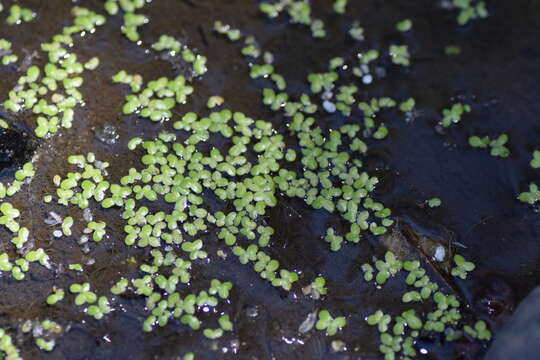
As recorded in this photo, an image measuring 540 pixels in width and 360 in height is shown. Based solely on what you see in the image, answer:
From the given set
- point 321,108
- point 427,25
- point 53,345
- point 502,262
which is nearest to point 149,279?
point 53,345

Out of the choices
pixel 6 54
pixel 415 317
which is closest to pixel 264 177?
pixel 415 317

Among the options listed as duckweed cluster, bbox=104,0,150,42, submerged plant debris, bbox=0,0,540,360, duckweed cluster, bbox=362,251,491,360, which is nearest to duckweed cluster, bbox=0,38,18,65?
submerged plant debris, bbox=0,0,540,360

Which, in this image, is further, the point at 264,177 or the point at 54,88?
the point at 54,88

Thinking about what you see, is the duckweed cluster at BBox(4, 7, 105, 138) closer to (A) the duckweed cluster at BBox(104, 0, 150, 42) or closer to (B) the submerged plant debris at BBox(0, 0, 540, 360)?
(B) the submerged plant debris at BBox(0, 0, 540, 360)

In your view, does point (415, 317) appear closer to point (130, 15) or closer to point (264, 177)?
point (264, 177)

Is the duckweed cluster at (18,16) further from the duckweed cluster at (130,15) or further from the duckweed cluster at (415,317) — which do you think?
the duckweed cluster at (415,317)

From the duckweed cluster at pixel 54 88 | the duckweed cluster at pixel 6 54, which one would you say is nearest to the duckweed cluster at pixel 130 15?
the duckweed cluster at pixel 54 88

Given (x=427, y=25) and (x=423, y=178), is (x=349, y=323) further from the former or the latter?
(x=427, y=25)

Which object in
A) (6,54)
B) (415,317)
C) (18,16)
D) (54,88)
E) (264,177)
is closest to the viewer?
(415,317)

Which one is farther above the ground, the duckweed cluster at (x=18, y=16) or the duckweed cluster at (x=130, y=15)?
the duckweed cluster at (x=18, y=16)
